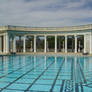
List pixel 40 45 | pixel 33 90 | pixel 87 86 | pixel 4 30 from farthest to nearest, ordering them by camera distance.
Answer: pixel 40 45
pixel 4 30
pixel 87 86
pixel 33 90

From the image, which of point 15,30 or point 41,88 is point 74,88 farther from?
point 15,30

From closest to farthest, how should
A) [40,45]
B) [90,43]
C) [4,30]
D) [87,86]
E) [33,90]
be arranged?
[33,90], [87,86], [90,43], [4,30], [40,45]

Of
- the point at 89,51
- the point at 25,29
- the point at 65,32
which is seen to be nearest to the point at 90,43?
the point at 89,51

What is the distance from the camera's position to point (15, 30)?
3609 cm

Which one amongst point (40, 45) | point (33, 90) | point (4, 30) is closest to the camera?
point (33, 90)

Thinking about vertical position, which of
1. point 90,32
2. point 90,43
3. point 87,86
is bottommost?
point 87,86

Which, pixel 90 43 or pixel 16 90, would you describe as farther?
pixel 90 43

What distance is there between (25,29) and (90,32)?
599 inches

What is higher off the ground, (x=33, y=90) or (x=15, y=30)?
(x=15, y=30)

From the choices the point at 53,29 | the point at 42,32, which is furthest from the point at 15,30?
the point at 53,29

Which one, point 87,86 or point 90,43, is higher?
point 90,43

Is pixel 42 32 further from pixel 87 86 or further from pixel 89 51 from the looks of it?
pixel 87 86

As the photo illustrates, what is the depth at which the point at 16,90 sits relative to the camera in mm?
7035

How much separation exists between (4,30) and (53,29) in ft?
38.0
